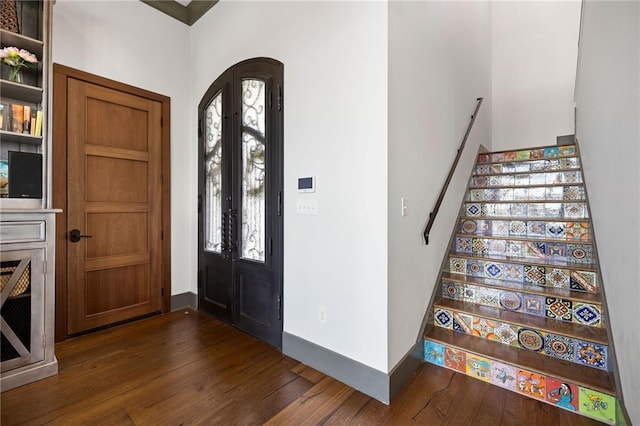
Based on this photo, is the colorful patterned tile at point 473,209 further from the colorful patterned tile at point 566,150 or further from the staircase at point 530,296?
the colorful patterned tile at point 566,150

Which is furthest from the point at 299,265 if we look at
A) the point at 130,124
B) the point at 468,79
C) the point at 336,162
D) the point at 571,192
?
the point at 468,79

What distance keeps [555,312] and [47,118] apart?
13.0 feet

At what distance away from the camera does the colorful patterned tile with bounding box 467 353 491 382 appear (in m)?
1.95

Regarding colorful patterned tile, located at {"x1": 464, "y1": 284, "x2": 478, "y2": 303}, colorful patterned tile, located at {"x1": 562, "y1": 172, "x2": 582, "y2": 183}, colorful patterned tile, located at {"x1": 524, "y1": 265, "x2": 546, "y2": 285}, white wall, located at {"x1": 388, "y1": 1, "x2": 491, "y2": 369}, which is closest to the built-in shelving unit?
white wall, located at {"x1": 388, "y1": 1, "x2": 491, "y2": 369}

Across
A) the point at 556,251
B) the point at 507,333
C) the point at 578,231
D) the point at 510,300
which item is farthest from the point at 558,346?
the point at 578,231

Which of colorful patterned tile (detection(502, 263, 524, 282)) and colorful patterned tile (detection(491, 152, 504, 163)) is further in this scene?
colorful patterned tile (detection(491, 152, 504, 163))

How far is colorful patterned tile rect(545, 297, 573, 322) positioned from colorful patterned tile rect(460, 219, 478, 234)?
1.02 meters

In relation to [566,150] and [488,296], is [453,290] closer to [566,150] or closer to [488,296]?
[488,296]

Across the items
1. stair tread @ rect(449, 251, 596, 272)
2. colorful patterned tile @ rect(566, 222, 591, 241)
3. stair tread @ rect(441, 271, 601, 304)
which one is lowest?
stair tread @ rect(441, 271, 601, 304)

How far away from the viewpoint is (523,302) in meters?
2.24

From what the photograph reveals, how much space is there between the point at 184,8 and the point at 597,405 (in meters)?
5.13

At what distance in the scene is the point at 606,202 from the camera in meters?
1.79

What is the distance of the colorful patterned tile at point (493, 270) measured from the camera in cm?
253

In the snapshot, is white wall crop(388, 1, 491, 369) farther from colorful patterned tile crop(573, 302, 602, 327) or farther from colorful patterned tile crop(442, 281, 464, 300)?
colorful patterned tile crop(573, 302, 602, 327)
